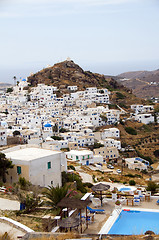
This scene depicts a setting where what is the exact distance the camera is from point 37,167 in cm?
1499

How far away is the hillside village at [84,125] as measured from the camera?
37.8 metres

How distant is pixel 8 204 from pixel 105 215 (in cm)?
326

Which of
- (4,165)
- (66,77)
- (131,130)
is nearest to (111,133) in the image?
(131,130)

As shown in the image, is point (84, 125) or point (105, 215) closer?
point (105, 215)

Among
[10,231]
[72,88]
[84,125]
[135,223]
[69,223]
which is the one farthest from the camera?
[72,88]

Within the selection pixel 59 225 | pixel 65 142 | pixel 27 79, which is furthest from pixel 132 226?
pixel 27 79

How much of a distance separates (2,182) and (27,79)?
68.1m

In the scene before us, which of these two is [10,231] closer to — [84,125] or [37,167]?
[37,167]

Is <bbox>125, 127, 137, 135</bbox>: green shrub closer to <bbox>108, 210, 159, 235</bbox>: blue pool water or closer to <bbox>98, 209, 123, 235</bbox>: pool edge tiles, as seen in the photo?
<bbox>108, 210, 159, 235</bbox>: blue pool water

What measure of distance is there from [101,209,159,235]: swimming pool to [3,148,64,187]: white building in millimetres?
5154

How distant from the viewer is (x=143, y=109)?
68.7 m

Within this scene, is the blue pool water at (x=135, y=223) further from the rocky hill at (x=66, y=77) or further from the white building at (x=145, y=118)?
the rocky hill at (x=66, y=77)

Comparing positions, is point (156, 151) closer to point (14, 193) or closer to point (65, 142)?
point (65, 142)

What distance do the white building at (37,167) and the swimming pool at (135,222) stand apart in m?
5.15
